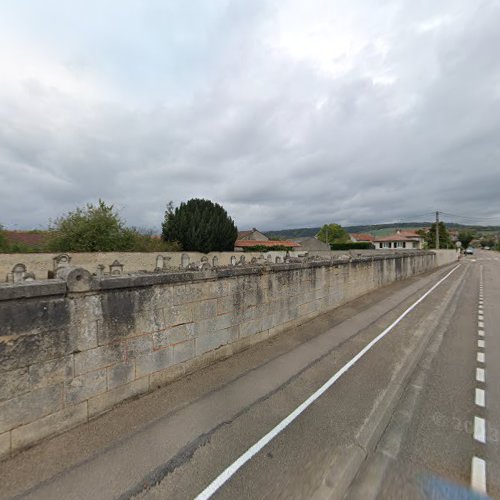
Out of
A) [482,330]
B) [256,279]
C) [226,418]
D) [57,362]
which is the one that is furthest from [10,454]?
[482,330]

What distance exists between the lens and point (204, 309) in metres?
4.70

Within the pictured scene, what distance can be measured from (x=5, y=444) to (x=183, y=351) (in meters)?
2.10

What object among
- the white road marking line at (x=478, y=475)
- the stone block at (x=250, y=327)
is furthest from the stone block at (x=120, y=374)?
the white road marking line at (x=478, y=475)

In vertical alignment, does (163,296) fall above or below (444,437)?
above

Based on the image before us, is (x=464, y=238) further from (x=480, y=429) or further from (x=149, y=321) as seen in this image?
(x=149, y=321)

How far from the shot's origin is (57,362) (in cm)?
298

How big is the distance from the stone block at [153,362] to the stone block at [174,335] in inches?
4.1

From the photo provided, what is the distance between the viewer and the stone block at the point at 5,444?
2.63 meters

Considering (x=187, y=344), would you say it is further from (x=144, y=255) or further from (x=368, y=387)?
(x=144, y=255)

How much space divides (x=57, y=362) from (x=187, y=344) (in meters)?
1.77

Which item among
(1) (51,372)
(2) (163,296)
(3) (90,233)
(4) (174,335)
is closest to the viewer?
(1) (51,372)

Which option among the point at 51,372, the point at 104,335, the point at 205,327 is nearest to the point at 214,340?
the point at 205,327

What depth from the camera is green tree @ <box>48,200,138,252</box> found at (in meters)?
24.1

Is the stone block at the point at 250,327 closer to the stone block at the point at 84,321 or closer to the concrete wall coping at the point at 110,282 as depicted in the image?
the concrete wall coping at the point at 110,282
